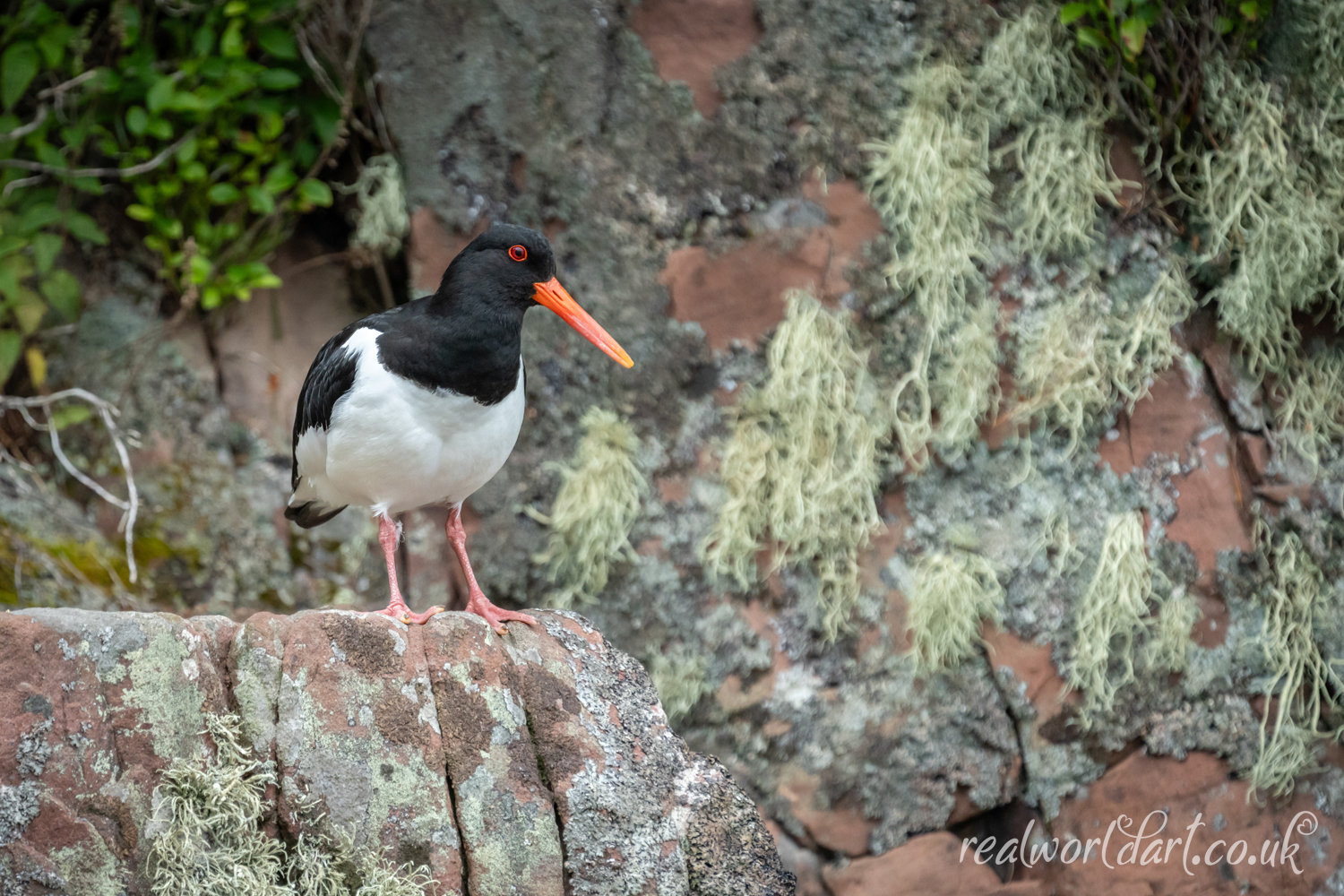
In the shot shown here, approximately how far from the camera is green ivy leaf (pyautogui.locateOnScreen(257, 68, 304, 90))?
5242 millimetres

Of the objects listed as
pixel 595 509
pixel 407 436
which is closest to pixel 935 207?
pixel 595 509

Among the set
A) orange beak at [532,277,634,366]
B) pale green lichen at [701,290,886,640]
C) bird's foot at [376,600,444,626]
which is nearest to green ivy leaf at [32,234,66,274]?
orange beak at [532,277,634,366]

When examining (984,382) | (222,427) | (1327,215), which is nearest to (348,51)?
(222,427)

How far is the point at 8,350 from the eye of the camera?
5.04 m

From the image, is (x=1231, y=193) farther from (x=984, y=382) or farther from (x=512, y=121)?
(x=512, y=121)

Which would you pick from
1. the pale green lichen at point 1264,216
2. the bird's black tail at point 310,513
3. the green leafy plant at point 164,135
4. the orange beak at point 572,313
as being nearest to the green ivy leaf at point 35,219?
the green leafy plant at point 164,135

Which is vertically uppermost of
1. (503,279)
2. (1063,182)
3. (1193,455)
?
(1063,182)

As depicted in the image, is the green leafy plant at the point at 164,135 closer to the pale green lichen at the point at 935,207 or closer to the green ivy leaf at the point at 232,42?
the green ivy leaf at the point at 232,42

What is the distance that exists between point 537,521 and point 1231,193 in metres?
3.60

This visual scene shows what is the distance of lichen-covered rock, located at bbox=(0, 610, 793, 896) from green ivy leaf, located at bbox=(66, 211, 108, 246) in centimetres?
308

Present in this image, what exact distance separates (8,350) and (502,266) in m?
2.98

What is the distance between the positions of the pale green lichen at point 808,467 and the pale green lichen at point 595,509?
0.43 m

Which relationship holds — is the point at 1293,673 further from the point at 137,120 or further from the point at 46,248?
the point at 46,248

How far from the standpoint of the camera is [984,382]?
4.83m
